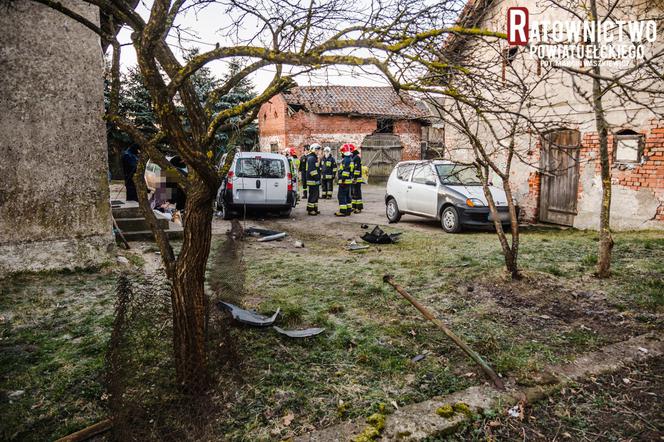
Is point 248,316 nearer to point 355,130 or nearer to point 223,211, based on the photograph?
point 223,211

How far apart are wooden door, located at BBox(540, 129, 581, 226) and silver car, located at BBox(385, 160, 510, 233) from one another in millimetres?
1989

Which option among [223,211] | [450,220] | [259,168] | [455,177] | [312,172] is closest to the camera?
[450,220]

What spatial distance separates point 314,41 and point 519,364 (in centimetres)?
301

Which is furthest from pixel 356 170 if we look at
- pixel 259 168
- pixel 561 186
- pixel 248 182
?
pixel 561 186

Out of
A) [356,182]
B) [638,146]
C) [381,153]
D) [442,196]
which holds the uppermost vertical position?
[381,153]

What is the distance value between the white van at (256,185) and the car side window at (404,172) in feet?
9.81

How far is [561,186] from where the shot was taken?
458 inches

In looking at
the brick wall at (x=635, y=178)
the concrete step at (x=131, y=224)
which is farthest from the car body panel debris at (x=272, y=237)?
the brick wall at (x=635, y=178)

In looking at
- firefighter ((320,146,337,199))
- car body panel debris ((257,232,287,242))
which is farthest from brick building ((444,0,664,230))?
firefighter ((320,146,337,199))

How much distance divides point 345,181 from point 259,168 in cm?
259

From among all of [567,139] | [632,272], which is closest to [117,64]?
[632,272]

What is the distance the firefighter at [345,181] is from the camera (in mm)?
13289

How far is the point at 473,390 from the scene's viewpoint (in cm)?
326

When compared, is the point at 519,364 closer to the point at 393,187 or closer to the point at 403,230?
the point at 403,230
